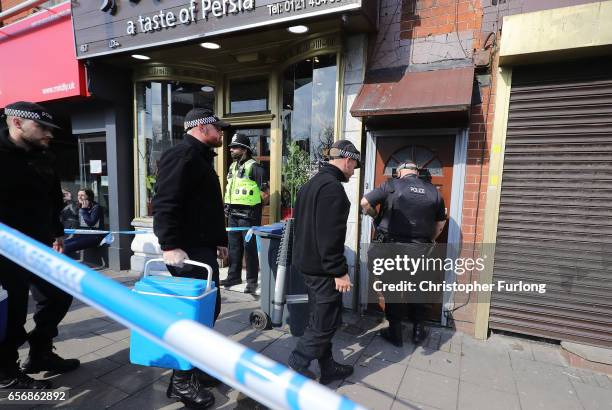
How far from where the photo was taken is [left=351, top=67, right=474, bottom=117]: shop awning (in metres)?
3.15

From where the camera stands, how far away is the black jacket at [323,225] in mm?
2404

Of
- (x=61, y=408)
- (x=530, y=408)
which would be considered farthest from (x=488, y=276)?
(x=61, y=408)

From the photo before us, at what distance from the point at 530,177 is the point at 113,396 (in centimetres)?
427

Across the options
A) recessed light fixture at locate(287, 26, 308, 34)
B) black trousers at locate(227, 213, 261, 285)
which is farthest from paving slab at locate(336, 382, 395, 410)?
recessed light fixture at locate(287, 26, 308, 34)

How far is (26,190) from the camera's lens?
2.40 meters

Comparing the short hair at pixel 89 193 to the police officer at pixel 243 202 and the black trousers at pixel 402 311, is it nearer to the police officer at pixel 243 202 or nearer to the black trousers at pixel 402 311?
the police officer at pixel 243 202

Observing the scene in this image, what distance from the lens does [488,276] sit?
3.57 meters

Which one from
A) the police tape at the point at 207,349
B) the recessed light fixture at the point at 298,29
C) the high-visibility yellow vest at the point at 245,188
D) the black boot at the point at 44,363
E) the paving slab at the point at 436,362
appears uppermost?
the recessed light fixture at the point at 298,29

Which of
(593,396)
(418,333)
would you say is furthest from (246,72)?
(593,396)

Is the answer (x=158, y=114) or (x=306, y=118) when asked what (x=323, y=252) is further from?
(x=158, y=114)

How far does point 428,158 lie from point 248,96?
299 cm

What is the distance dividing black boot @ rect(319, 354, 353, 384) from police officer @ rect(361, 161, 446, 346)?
2.70ft

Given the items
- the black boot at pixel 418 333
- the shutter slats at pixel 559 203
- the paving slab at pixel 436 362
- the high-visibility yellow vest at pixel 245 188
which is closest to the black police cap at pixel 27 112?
the high-visibility yellow vest at pixel 245 188

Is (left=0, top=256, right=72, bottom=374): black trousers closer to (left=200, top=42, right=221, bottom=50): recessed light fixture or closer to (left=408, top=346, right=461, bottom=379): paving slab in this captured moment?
(left=408, top=346, right=461, bottom=379): paving slab
